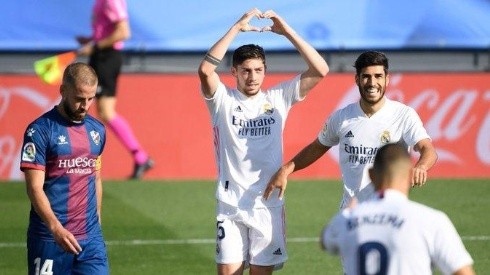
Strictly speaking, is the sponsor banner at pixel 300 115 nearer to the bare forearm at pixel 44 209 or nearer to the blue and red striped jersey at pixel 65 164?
the blue and red striped jersey at pixel 65 164

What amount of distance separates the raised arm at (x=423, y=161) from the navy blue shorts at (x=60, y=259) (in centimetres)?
229

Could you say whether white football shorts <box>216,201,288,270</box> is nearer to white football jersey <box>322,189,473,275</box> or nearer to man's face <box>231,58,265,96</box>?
man's face <box>231,58,265,96</box>

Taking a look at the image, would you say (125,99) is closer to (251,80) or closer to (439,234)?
(251,80)

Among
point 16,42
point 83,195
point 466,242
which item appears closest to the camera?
point 83,195

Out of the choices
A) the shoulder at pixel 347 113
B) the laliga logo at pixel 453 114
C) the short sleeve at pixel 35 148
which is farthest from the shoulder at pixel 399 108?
the laliga logo at pixel 453 114

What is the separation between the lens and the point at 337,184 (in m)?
17.0

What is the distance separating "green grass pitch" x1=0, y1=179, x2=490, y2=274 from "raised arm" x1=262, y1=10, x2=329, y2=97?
9.65 feet

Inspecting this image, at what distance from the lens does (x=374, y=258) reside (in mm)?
6105

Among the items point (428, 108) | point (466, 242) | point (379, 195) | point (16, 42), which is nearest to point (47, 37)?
point (16, 42)

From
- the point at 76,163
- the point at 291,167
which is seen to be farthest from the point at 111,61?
the point at 76,163

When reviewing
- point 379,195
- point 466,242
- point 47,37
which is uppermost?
point 47,37

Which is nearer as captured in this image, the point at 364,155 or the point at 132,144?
the point at 364,155

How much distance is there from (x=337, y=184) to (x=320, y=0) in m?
3.96

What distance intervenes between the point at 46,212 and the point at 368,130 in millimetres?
2592
